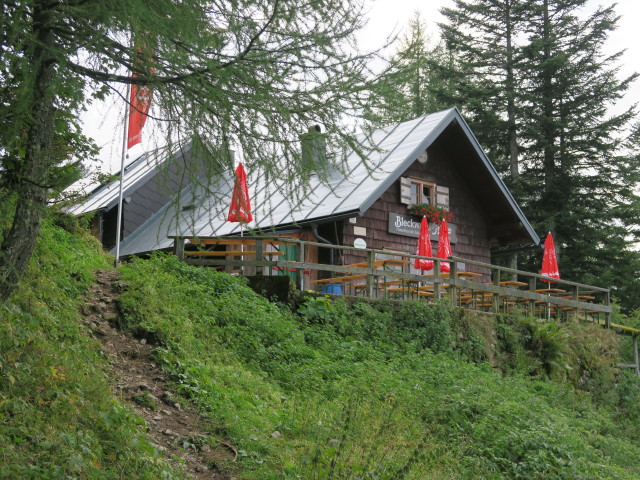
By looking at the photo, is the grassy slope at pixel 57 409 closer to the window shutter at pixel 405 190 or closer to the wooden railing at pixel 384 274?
the wooden railing at pixel 384 274

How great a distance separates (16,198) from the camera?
6711 millimetres

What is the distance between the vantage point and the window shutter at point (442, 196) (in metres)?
20.8

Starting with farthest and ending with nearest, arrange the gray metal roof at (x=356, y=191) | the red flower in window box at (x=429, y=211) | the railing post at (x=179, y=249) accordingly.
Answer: the red flower in window box at (x=429, y=211)
the gray metal roof at (x=356, y=191)
the railing post at (x=179, y=249)

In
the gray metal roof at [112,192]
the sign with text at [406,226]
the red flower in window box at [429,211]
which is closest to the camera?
the sign with text at [406,226]

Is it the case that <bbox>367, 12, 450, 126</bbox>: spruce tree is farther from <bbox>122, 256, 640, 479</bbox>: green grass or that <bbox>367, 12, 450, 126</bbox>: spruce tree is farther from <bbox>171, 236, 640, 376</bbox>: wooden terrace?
<bbox>171, 236, 640, 376</bbox>: wooden terrace

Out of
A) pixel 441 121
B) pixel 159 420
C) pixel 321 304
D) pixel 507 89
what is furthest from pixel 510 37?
pixel 159 420

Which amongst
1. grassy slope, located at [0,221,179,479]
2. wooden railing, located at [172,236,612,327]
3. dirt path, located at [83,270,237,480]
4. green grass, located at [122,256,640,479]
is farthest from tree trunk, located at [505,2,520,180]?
Result: grassy slope, located at [0,221,179,479]

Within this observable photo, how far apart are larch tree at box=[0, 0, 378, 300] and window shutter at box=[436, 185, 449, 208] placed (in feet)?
48.3

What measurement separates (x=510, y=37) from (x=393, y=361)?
24.8 m

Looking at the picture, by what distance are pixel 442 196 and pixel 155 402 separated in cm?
1428

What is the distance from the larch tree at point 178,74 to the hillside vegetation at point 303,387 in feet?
4.36

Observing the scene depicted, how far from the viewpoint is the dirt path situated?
22.5 ft

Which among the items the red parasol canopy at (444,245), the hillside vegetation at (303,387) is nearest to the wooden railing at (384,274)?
the red parasol canopy at (444,245)

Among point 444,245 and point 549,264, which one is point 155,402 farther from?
point 549,264
